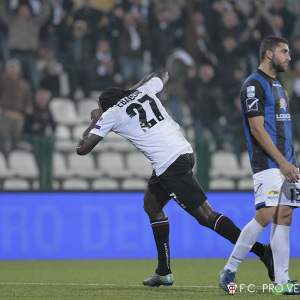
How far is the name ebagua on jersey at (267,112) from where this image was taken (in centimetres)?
562

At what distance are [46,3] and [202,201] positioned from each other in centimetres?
846

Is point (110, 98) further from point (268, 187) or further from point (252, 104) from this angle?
point (268, 187)

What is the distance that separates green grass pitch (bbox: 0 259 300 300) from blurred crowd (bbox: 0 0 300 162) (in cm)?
331

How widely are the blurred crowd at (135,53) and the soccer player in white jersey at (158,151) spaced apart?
5.94 metres

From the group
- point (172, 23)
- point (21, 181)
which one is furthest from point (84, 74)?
point (21, 181)

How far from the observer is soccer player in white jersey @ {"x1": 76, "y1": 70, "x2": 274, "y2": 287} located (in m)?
6.30

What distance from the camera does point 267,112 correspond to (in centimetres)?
568

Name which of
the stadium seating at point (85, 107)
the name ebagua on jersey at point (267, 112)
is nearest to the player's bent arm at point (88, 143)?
the name ebagua on jersey at point (267, 112)

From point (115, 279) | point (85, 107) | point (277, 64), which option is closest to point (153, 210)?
point (115, 279)

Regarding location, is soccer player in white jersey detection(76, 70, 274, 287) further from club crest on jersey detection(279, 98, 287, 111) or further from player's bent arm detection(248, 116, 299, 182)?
club crest on jersey detection(279, 98, 287, 111)

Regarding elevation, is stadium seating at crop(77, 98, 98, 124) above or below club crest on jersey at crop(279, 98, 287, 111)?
above

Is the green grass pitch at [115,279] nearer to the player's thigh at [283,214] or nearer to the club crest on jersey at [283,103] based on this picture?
the player's thigh at [283,214]

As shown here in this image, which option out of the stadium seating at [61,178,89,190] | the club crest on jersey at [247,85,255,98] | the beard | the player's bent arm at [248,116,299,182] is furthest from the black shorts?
the stadium seating at [61,178,89,190]

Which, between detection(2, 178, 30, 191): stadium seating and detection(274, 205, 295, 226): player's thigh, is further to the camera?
detection(2, 178, 30, 191): stadium seating
